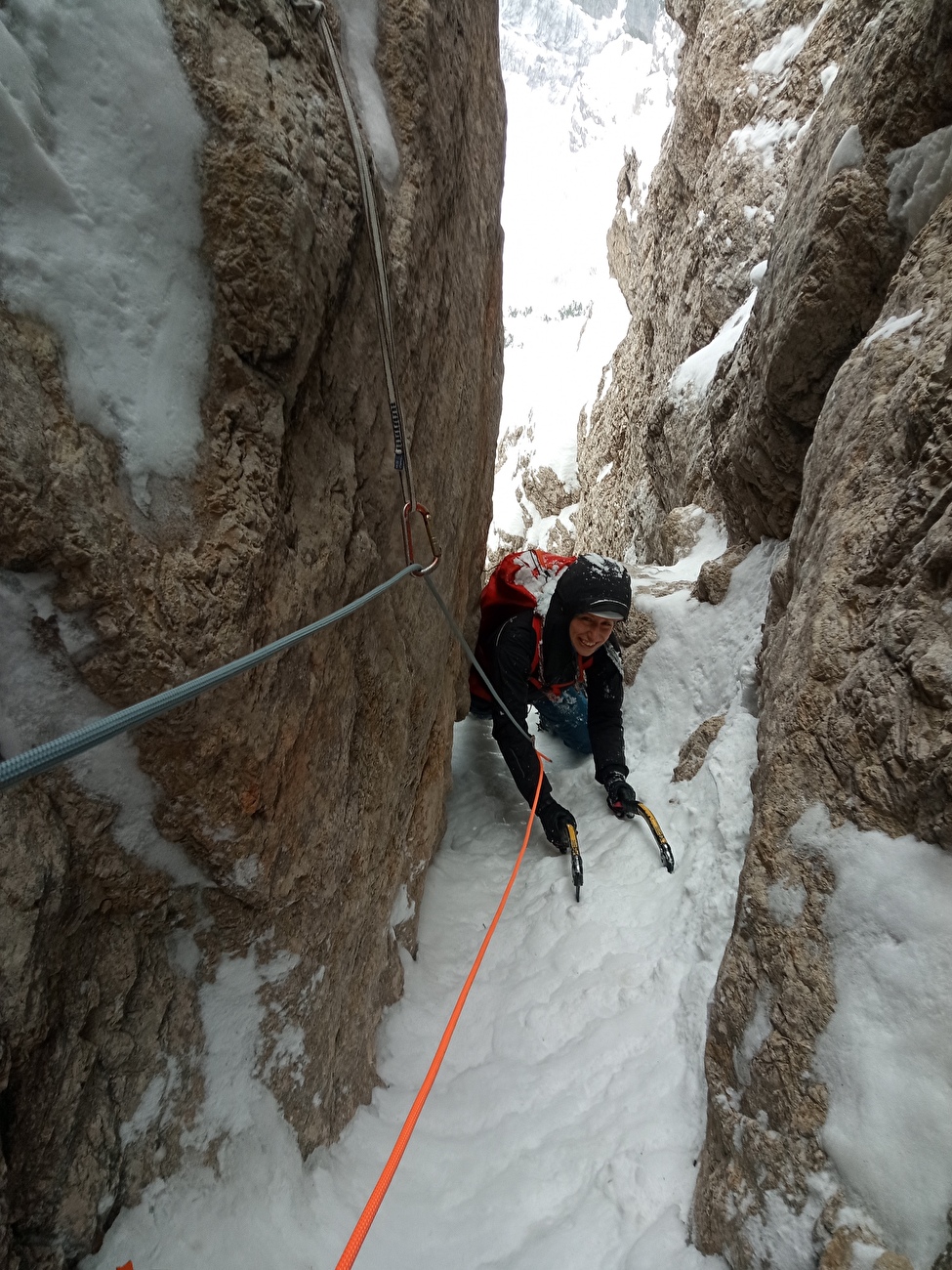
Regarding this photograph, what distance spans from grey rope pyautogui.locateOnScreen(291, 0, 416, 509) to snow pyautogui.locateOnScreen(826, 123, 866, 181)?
8.27 ft

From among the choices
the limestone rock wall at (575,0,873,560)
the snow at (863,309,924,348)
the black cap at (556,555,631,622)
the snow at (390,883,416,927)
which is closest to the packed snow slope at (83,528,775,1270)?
the snow at (390,883,416,927)

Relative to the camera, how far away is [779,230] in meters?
4.10

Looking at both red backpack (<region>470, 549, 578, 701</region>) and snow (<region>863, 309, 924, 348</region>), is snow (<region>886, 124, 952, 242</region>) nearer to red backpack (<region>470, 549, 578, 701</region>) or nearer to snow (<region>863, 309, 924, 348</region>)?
snow (<region>863, 309, 924, 348</region>)

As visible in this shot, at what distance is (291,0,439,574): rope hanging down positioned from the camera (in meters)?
1.67

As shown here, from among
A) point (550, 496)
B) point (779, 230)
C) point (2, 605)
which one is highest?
point (779, 230)

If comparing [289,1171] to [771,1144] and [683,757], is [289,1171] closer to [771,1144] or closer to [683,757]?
[771,1144]

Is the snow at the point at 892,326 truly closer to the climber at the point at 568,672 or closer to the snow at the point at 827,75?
the climber at the point at 568,672

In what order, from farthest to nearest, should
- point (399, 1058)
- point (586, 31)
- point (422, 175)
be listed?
1. point (586, 31)
2. point (399, 1058)
3. point (422, 175)

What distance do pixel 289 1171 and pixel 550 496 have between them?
879 inches

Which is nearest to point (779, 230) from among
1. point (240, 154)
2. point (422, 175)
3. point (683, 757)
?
point (422, 175)

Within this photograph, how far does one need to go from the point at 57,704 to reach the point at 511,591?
3.43m

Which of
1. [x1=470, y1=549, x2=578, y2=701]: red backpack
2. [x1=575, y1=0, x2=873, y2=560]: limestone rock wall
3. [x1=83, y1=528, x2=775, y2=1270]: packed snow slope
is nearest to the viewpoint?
[x1=83, y1=528, x2=775, y2=1270]: packed snow slope

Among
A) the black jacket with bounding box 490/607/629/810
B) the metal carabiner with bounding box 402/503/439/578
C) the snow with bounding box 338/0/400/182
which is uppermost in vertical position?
the snow with bounding box 338/0/400/182

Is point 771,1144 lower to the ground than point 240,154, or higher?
lower
